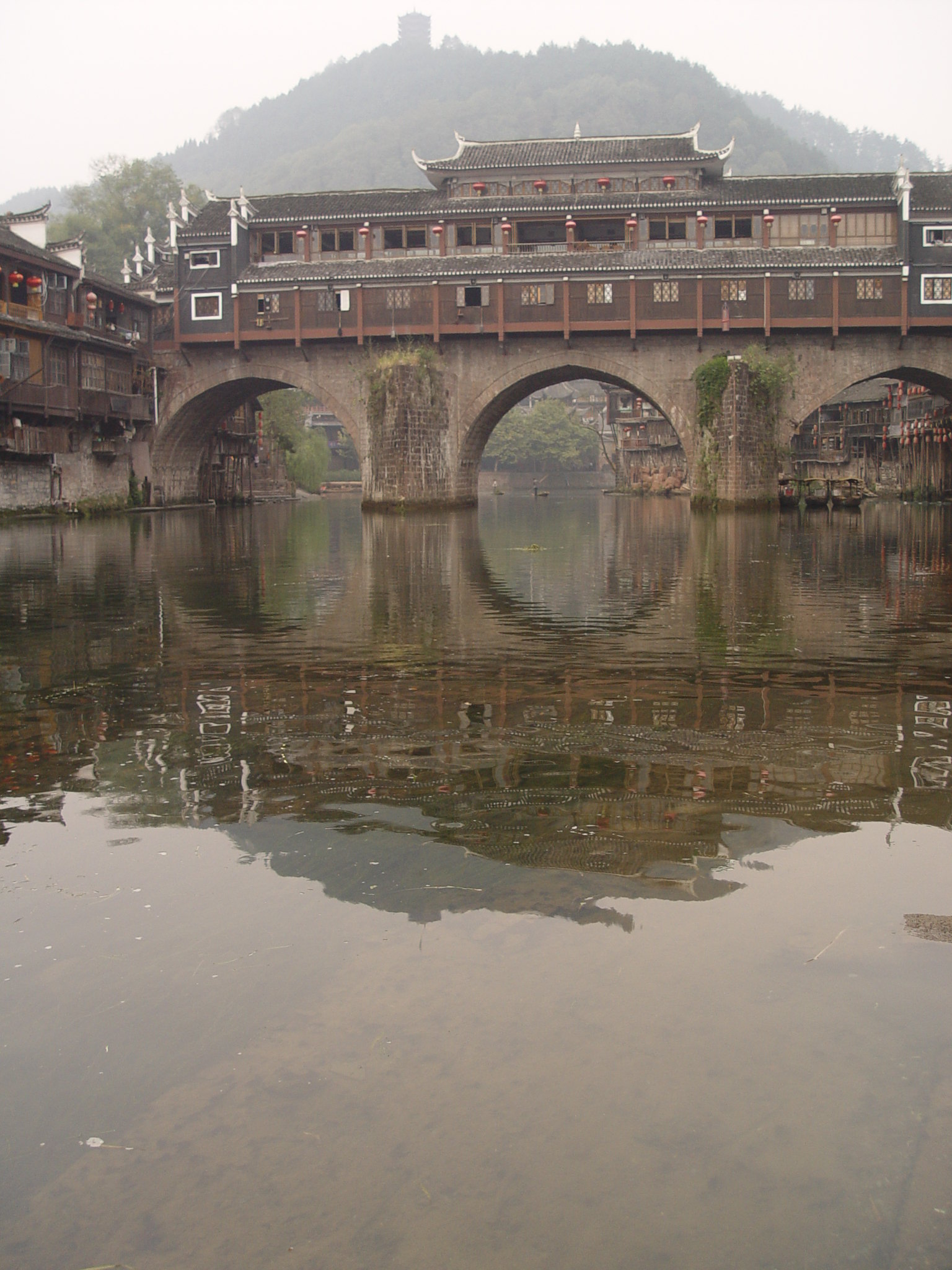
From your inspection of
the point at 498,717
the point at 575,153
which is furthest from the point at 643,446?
the point at 498,717

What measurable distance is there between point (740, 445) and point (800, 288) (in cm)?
608

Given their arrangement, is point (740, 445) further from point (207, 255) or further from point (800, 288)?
point (207, 255)

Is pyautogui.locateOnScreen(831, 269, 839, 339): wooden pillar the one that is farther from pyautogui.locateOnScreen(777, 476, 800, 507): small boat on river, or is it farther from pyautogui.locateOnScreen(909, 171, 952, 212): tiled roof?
pyautogui.locateOnScreen(777, 476, 800, 507): small boat on river

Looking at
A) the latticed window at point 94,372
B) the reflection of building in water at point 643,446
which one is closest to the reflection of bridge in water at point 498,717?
the latticed window at point 94,372

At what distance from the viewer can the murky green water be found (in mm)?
2650

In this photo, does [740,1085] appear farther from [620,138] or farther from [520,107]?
[520,107]

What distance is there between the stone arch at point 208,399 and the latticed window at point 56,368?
6065 millimetres

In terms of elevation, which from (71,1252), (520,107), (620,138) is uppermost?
(520,107)

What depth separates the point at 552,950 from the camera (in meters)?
3.92

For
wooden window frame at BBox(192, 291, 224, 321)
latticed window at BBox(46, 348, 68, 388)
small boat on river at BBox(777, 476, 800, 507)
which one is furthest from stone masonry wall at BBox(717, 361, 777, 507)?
latticed window at BBox(46, 348, 68, 388)

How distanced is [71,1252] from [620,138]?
50.0 m

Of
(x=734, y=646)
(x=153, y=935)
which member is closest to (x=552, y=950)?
(x=153, y=935)

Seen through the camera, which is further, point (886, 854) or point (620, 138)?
point (620, 138)

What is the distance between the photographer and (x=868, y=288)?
41781mm
